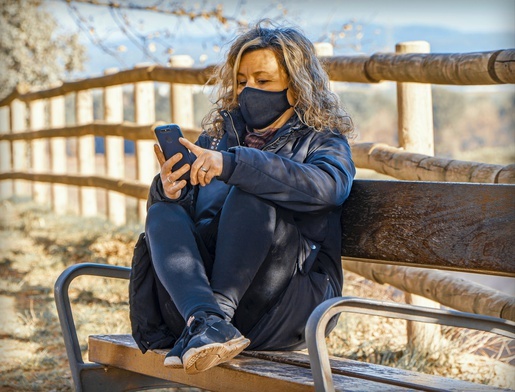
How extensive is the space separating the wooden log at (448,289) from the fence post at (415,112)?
56cm

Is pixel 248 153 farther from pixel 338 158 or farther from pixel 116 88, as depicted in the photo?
pixel 116 88

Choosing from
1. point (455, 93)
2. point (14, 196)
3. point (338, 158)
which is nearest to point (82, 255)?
point (338, 158)

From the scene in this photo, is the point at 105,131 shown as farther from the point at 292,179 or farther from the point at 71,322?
the point at 292,179

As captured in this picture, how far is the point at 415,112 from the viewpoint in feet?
13.0

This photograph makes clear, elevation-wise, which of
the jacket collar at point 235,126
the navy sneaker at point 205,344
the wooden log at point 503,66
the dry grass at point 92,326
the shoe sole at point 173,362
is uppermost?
the wooden log at point 503,66

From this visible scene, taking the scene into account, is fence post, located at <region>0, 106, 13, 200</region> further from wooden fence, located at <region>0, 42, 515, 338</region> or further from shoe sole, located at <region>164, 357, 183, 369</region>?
shoe sole, located at <region>164, 357, 183, 369</region>

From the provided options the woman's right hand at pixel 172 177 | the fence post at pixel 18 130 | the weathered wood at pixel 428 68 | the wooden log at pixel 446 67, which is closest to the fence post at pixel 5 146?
the fence post at pixel 18 130

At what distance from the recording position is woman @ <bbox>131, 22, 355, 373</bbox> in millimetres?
2395

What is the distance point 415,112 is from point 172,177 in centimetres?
170

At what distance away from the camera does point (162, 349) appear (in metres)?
2.55

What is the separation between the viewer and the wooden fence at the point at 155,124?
10.9 feet

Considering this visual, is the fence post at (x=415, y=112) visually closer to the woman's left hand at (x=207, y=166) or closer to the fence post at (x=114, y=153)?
the woman's left hand at (x=207, y=166)

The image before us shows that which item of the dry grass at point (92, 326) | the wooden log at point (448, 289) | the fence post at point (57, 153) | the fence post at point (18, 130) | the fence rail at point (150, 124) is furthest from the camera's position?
the fence post at point (18, 130)

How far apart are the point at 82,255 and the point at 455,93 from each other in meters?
23.5
